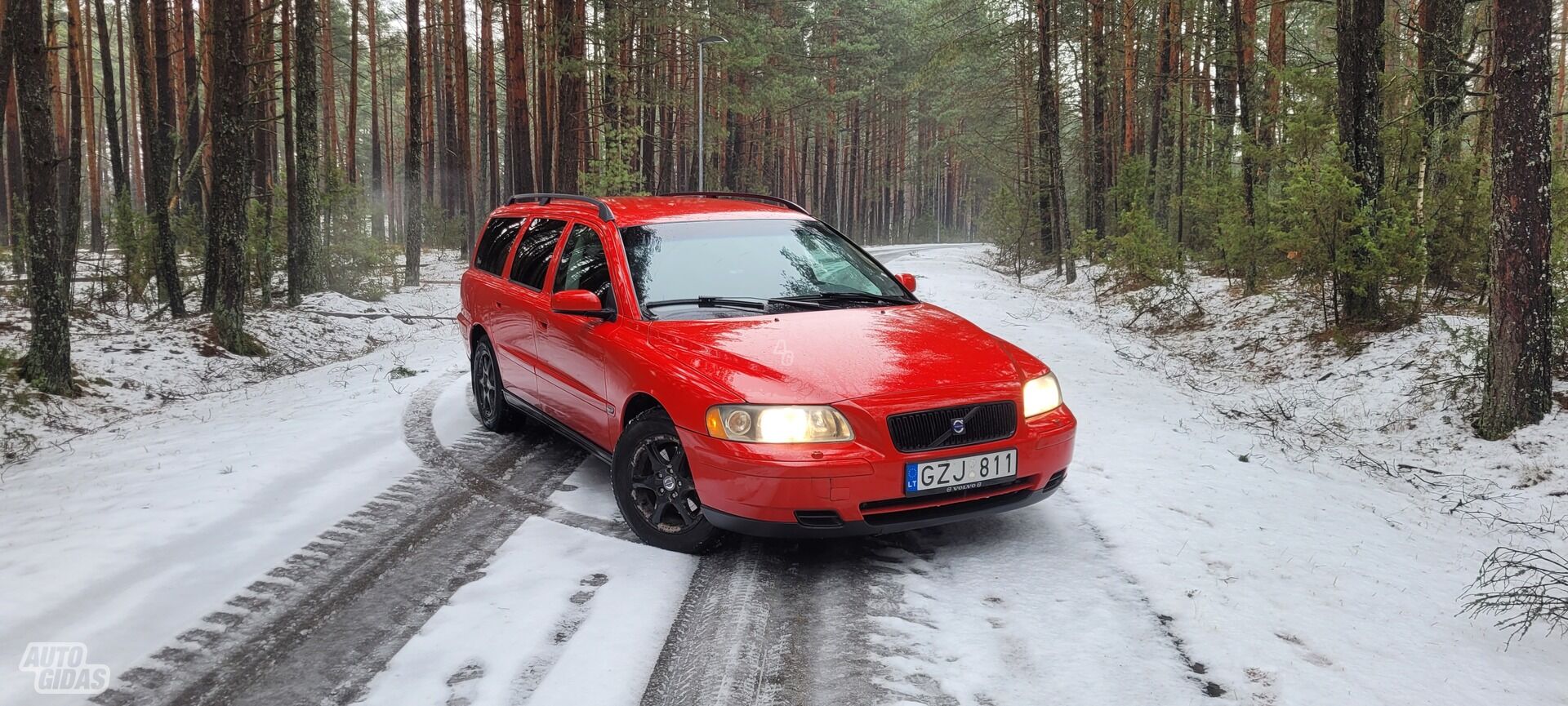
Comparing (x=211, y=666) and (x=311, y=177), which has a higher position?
(x=311, y=177)

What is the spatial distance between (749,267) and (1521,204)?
5337mm

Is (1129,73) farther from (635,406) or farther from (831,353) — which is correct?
(635,406)

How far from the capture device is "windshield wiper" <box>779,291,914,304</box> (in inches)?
209

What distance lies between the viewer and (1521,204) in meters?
6.62

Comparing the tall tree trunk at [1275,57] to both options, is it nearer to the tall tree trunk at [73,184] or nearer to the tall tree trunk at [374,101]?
the tall tree trunk at [73,184]

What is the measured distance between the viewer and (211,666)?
3439mm

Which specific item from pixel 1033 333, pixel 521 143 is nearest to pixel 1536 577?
pixel 1033 333

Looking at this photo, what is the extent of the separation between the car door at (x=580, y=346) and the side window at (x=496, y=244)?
4.04ft

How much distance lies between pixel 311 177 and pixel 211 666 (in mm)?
14728

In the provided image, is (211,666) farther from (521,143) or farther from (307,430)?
(521,143)

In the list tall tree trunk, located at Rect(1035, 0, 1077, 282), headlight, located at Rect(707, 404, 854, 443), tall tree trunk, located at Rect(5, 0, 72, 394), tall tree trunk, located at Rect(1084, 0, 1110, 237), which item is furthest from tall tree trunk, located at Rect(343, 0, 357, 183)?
headlight, located at Rect(707, 404, 854, 443)

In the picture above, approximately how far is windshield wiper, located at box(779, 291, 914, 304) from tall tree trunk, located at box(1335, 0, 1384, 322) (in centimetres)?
633

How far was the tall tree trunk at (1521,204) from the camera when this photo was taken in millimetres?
6578

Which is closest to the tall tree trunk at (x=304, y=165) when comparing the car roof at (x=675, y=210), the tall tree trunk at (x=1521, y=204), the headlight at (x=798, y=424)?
the car roof at (x=675, y=210)
